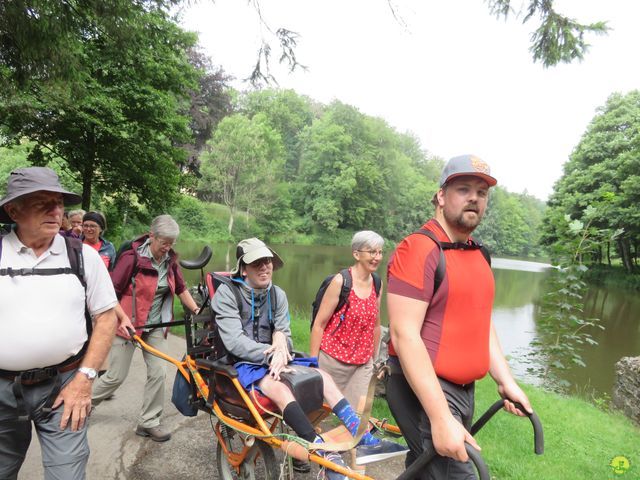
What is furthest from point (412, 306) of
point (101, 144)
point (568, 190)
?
point (568, 190)

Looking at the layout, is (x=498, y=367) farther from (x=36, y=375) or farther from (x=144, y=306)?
(x=144, y=306)

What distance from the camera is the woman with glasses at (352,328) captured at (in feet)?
12.2

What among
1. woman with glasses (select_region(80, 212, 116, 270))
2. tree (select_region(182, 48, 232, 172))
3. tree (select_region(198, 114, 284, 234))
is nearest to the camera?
woman with glasses (select_region(80, 212, 116, 270))

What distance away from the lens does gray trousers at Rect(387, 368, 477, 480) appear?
179 cm

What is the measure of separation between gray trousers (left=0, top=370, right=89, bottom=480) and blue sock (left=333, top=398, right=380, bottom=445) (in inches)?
56.5

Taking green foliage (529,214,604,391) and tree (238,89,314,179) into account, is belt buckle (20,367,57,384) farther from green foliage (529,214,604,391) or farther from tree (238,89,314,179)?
tree (238,89,314,179)

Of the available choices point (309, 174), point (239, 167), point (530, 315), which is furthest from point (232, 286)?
point (309, 174)

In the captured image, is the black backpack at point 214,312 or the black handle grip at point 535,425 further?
the black backpack at point 214,312

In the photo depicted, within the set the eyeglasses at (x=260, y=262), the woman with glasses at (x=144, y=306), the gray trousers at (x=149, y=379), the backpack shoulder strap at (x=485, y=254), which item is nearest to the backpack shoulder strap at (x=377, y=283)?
the eyeglasses at (x=260, y=262)

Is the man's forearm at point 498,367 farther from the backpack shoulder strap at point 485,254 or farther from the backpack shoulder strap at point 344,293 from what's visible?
the backpack shoulder strap at point 344,293

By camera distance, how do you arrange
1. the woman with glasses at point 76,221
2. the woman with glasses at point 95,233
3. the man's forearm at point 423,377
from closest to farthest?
the man's forearm at point 423,377
the woman with glasses at point 95,233
the woman with glasses at point 76,221

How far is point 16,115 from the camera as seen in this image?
23.9ft

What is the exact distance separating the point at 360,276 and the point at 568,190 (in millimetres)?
36168

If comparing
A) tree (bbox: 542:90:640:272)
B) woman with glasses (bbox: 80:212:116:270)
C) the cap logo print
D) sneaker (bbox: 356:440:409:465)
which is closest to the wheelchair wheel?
sneaker (bbox: 356:440:409:465)
